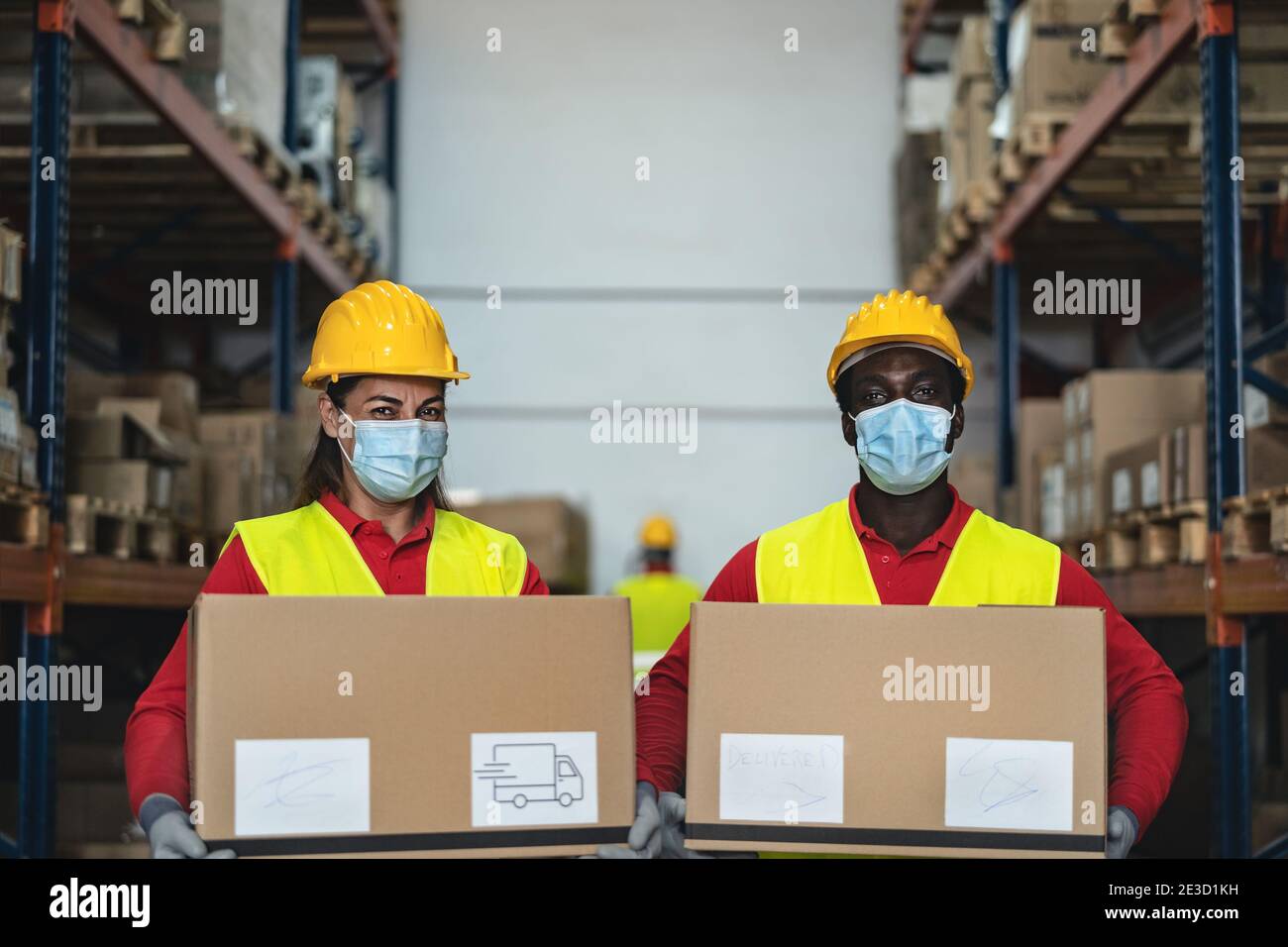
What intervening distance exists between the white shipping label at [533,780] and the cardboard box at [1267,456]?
3.77 m

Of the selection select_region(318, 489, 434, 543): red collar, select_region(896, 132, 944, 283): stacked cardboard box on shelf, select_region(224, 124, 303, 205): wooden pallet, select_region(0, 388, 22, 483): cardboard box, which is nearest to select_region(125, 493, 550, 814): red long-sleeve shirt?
select_region(318, 489, 434, 543): red collar

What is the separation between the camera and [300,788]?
2355 mm

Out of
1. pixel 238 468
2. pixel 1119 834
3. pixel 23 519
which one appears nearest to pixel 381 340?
pixel 1119 834

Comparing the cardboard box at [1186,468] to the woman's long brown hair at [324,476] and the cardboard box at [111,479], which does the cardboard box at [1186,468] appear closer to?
the woman's long brown hair at [324,476]

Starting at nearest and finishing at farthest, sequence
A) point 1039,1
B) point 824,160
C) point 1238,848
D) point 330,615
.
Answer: point 330,615 → point 1238,848 → point 1039,1 → point 824,160

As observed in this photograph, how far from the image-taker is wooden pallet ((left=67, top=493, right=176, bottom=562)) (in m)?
5.34

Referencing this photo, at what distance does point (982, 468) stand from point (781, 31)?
449cm

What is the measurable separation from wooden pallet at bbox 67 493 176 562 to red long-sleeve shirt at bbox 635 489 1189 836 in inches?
119

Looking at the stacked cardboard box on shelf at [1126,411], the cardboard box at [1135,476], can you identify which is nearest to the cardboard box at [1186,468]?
the cardboard box at [1135,476]

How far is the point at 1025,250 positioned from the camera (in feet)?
32.4
